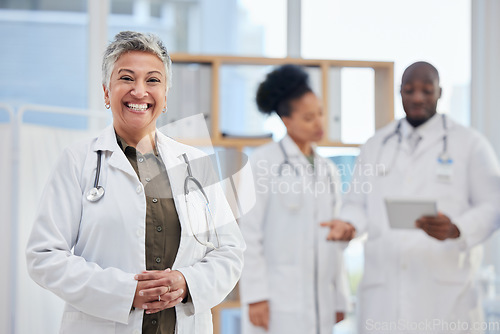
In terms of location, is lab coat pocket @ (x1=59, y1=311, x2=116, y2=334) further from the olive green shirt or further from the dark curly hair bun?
the dark curly hair bun

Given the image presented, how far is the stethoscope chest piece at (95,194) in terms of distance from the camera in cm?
116

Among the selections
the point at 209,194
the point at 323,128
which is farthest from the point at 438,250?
the point at 209,194

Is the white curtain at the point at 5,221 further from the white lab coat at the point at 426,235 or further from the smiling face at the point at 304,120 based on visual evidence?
the white lab coat at the point at 426,235

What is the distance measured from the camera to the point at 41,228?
113cm

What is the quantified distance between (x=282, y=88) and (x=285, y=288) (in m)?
0.78

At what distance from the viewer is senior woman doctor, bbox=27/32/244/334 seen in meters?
1.13

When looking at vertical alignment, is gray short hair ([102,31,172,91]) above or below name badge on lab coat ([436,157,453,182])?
above

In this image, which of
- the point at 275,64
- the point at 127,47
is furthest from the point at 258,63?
the point at 127,47

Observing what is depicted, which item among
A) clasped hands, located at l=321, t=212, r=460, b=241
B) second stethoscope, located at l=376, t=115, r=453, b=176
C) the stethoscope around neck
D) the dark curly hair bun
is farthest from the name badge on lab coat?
the stethoscope around neck

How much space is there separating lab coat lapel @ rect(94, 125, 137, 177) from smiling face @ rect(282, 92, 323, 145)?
108cm

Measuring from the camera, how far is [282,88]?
2221 mm

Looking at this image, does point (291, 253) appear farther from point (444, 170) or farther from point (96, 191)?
point (96, 191)

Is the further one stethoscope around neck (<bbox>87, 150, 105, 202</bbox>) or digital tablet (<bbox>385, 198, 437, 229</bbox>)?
digital tablet (<bbox>385, 198, 437, 229</bbox>)

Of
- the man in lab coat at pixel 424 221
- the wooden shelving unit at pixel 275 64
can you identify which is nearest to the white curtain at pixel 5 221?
the wooden shelving unit at pixel 275 64
